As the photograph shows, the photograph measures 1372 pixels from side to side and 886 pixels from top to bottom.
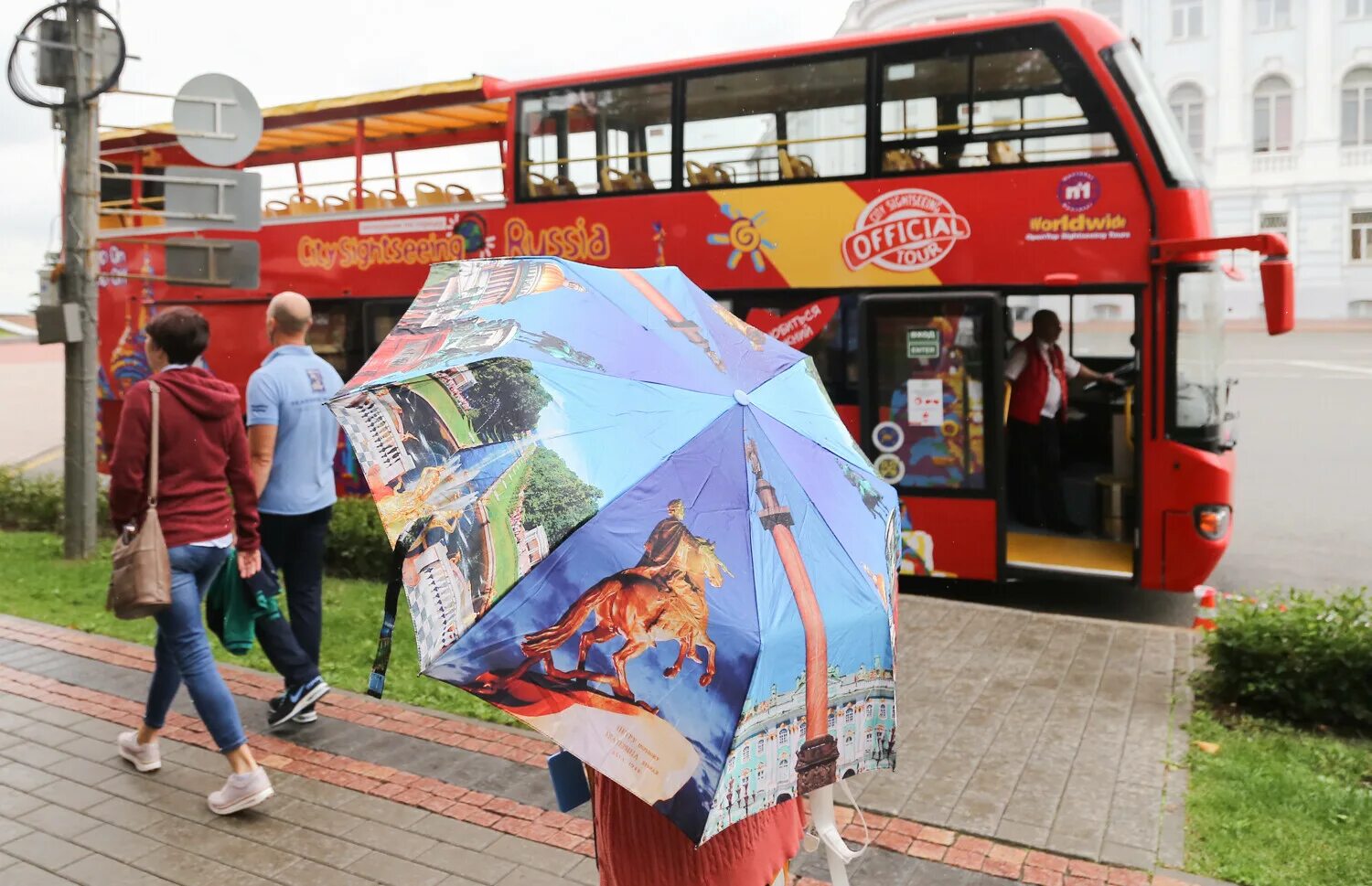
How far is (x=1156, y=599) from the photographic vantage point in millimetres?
8812

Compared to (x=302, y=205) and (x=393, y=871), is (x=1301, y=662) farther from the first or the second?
(x=302, y=205)

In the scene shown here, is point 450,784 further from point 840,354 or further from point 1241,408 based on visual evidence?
point 1241,408

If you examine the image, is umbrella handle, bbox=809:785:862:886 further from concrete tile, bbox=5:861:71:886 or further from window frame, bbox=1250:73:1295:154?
window frame, bbox=1250:73:1295:154

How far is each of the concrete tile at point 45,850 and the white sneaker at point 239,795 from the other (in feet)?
1.57

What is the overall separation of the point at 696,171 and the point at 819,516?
23.1 feet

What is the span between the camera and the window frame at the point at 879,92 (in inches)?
309

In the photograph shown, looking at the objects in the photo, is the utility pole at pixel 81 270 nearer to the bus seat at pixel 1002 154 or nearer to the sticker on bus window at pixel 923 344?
the sticker on bus window at pixel 923 344

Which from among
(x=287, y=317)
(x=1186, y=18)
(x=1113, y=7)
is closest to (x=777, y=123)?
(x=287, y=317)

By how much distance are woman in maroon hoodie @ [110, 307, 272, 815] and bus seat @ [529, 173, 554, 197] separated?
5323mm

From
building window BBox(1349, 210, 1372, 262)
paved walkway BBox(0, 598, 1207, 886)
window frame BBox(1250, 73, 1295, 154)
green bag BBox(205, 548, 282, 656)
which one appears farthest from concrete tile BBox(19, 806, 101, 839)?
window frame BBox(1250, 73, 1295, 154)

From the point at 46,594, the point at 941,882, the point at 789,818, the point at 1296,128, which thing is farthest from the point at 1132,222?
the point at 1296,128

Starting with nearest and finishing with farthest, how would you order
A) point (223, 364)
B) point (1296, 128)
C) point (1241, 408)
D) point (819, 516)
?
point (819, 516) < point (223, 364) < point (1241, 408) < point (1296, 128)

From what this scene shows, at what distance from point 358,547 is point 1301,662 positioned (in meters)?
6.25

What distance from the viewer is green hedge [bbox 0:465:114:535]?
1118 cm
